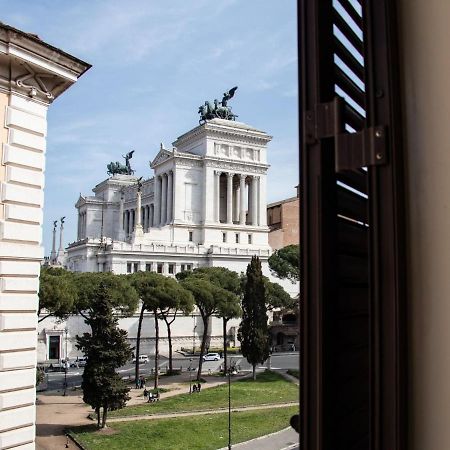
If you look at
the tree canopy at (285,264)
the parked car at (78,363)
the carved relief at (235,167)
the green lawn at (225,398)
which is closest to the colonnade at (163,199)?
the carved relief at (235,167)

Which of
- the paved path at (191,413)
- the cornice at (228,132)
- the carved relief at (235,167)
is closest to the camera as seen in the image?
the paved path at (191,413)

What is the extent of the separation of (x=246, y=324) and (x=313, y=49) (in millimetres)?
29362

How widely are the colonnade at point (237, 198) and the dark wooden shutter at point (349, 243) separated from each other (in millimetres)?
58414

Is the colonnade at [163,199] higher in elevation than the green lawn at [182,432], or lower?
higher

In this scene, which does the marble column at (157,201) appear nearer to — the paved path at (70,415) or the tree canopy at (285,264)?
the tree canopy at (285,264)

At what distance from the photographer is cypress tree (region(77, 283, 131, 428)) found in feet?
68.6

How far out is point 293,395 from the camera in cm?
2655

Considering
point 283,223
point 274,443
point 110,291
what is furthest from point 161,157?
point 274,443

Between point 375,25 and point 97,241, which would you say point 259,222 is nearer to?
point 97,241

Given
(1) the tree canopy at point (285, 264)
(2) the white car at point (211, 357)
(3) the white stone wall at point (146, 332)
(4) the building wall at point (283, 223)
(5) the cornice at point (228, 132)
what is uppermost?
(5) the cornice at point (228, 132)

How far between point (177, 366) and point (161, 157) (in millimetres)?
31498

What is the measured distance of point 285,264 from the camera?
178ft

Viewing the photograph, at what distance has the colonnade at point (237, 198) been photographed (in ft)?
201

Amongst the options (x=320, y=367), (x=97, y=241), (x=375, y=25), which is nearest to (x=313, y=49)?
(x=375, y=25)
